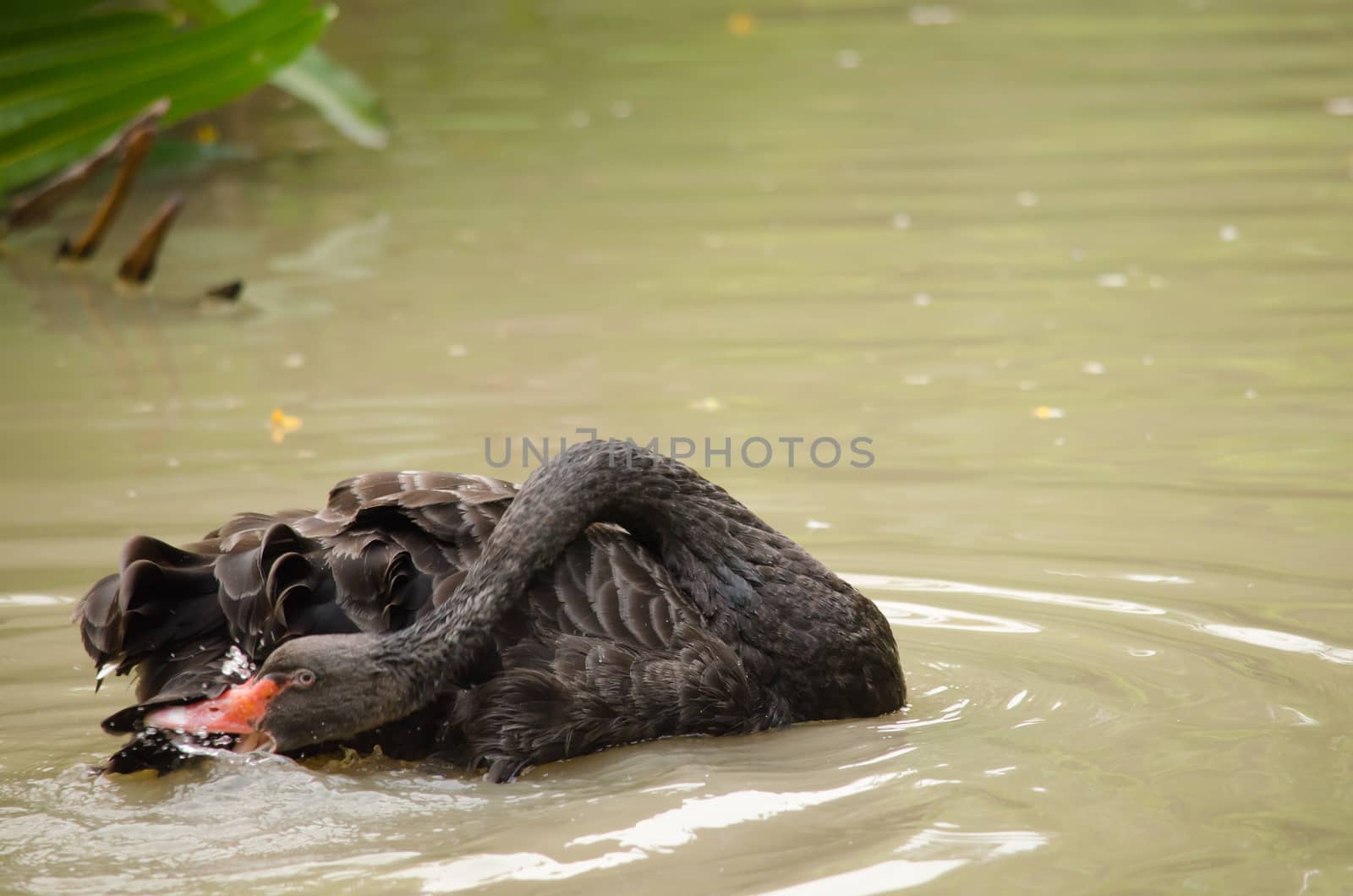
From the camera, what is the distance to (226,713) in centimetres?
364

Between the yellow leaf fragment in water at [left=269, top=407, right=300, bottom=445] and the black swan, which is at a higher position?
the yellow leaf fragment in water at [left=269, top=407, right=300, bottom=445]

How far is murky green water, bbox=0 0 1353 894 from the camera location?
357 centimetres

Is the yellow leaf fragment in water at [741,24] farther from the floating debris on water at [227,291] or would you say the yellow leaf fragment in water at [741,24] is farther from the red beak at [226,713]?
the red beak at [226,713]

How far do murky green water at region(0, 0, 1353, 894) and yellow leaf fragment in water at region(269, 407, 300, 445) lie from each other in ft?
0.22

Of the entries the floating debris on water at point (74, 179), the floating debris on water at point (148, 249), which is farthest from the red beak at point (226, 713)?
the floating debris on water at point (74, 179)

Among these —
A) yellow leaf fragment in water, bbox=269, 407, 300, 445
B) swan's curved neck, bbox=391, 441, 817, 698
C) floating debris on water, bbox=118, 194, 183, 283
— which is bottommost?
swan's curved neck, bbox=391, 441, 817, 698

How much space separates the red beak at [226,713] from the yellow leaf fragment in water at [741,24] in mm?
12807

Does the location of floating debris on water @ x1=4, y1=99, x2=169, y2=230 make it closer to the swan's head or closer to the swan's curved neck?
the swan's curved neck

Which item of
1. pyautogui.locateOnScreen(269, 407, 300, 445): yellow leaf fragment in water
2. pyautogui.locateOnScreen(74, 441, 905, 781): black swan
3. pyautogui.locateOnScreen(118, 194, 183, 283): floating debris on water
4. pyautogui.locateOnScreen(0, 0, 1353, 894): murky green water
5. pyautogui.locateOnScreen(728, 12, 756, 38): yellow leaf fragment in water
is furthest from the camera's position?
pyautogui.locateOnScreen(728, 12, 756, 38): yellow leaf fragment in water

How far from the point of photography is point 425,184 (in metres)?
10.8

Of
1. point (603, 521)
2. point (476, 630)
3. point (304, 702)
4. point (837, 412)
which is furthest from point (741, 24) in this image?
point (304, 702)

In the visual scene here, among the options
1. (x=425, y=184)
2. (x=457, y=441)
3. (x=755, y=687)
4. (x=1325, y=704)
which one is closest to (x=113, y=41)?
(x=425, y=184)

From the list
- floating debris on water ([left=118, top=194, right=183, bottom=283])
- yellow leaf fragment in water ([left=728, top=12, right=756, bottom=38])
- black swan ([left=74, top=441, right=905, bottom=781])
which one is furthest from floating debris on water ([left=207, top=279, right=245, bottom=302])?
yellow leaf fragment in water ([left=728, top=12, right=756, bottom=38])

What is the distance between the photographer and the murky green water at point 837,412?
11.7ft
